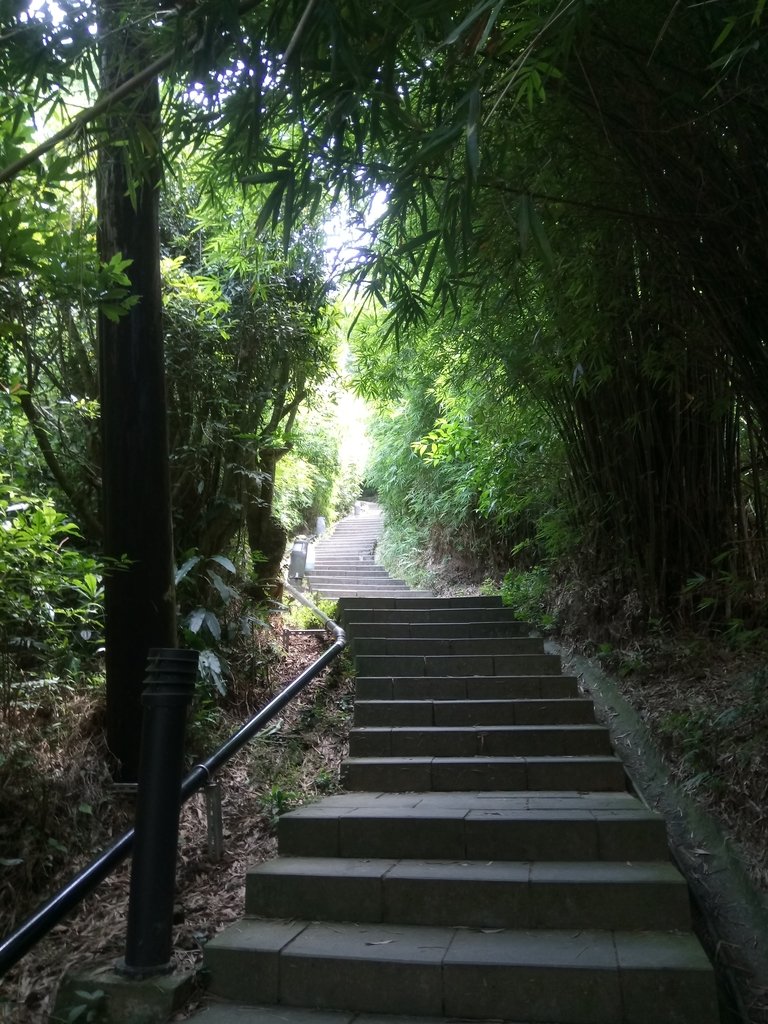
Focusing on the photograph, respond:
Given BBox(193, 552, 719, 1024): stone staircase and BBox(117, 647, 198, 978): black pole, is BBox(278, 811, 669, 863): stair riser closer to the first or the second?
BBox(193, 552, 719, 1024): stone staircase

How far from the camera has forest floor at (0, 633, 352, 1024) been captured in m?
2.48

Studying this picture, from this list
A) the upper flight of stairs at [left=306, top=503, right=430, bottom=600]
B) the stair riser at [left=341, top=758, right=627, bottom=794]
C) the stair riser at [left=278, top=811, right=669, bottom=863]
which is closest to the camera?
the stair riser at [left=278, top=811, right=669, bottom=863]

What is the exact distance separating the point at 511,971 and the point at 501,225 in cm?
240

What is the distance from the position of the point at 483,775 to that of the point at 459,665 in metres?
1.41

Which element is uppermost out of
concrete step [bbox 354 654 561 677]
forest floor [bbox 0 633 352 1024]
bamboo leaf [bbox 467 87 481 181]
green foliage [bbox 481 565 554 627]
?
bamboo leaf [bbox 467 87 481 181]

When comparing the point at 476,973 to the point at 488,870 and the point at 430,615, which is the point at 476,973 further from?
the point at 430,615

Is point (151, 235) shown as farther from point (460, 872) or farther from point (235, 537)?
point (460, 872)

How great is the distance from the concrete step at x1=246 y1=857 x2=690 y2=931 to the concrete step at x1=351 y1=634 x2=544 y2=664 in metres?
2.56

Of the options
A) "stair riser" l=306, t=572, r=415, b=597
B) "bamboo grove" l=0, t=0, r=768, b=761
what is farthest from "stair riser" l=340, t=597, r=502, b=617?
"stair riser" l=306, t=572, r=415, b=597

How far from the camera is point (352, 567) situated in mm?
11555

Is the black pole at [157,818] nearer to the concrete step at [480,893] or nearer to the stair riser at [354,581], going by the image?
the concrete step at [480,893]

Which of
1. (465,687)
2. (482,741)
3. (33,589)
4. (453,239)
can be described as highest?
(453,239)

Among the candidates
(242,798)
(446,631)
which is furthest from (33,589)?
(446,631)

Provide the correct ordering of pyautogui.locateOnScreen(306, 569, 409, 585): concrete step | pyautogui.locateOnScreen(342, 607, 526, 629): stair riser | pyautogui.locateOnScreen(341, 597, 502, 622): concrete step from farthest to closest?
1. pyautogui.locateOnScreen(306, 569, 409, 585): concrete step
2. pyautogui.locateOnScreen(341, 597, 502, 622): concrete step
3. pyautogui.locateOnScreen(342, 607, 526, 629): stair riser
